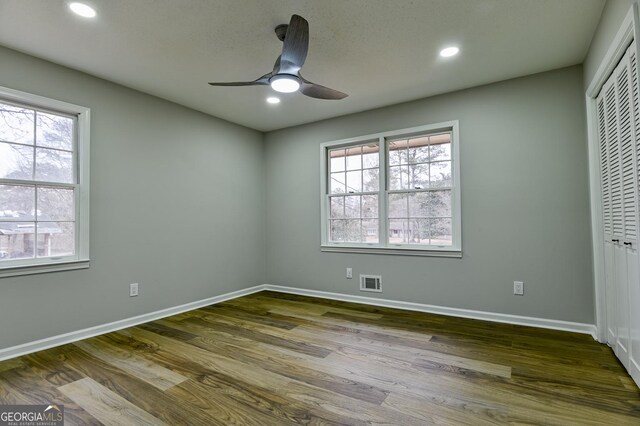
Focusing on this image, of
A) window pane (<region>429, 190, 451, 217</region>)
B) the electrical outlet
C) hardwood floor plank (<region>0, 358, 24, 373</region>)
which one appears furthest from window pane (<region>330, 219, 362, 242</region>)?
hardwood floor plank (<region>0, 358, 24, 373</region>)

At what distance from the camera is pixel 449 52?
2834mm

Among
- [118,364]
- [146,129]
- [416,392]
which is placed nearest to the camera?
[416,392]

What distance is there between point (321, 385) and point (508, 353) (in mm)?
1580

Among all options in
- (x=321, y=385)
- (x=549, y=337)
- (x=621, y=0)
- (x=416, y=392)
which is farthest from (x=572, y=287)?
(x=321, y=385)

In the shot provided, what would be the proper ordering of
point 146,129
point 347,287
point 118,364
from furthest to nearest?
1. point 347,287
2. point 146,129
3. point 118,364

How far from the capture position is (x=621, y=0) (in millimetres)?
1915

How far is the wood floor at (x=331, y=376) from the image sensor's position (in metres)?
1.83

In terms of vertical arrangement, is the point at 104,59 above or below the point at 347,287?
above

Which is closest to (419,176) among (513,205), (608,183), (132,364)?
(513,205)

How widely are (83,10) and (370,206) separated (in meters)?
3.39

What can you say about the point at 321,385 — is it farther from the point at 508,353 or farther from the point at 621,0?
the point at 621,0

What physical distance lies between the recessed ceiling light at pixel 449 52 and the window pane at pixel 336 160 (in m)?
1.98

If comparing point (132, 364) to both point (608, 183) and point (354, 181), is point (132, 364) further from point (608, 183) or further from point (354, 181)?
point (608, 183)

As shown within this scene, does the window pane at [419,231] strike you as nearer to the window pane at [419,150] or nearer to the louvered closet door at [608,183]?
the window pane at [419,150]
